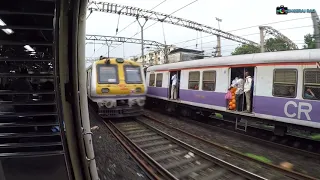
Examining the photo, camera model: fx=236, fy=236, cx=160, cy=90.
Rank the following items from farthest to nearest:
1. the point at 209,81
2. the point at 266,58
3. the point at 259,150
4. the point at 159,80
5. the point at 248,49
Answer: the point at 248,49 → the point at 159,80 → the point at 209,81 → the point at 266,58 → the point at 259,150

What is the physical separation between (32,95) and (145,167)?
3973 millimetres

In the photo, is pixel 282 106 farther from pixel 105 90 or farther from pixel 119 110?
pixel 105 90

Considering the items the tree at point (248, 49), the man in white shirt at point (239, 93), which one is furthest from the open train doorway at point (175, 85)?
the tree at point (248, 49)

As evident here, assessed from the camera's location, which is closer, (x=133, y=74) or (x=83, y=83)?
(x=83, y=83)

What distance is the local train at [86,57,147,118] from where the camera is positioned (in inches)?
396

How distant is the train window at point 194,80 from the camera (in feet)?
35.1

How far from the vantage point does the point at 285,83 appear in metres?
7.26

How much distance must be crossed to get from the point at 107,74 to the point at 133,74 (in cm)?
122

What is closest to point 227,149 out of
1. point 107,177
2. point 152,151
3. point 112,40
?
point 152,151

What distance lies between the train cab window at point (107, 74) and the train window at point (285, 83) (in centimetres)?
640

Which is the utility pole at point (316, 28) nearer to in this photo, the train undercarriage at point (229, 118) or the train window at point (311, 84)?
the train window at point (311, 84)

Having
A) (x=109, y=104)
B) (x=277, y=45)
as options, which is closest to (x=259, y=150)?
(x=109, y=104)

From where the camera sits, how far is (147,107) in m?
16.2
